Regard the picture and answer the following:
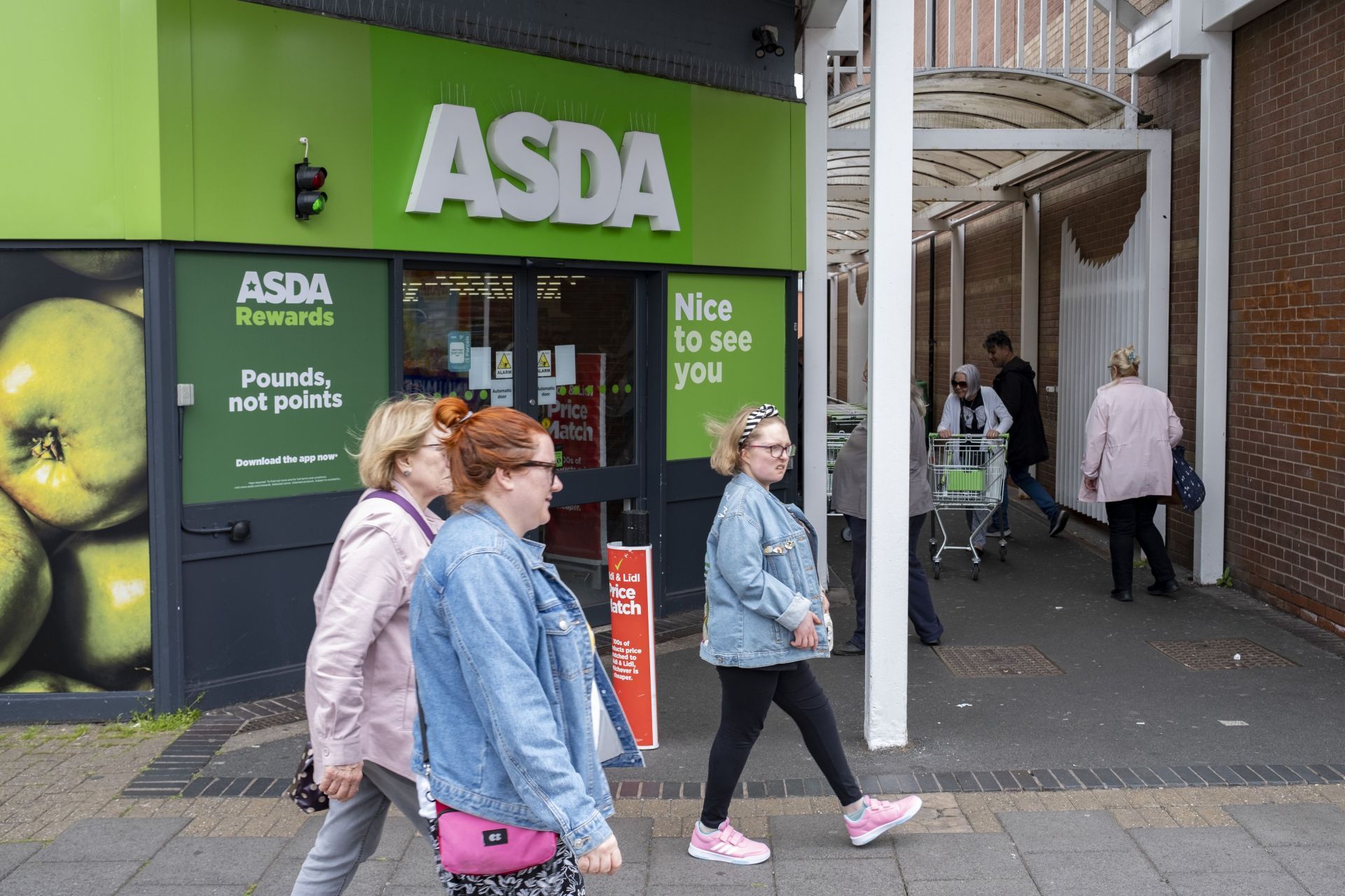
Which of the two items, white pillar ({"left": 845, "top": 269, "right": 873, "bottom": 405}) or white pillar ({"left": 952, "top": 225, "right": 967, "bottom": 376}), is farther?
white pillar ({"left": 845, "top": 269, "right": 873, "bottom": 405})

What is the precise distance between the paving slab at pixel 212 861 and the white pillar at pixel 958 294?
1521cm

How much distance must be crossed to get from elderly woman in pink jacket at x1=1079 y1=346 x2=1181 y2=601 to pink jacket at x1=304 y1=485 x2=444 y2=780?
6.94 metres

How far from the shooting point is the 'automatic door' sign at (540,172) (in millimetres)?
7461

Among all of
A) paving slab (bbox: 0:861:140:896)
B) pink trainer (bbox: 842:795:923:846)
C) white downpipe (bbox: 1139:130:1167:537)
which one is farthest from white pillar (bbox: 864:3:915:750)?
white downpipe (bbox: 1139:130:1167:537)

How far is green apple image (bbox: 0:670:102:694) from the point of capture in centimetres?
673

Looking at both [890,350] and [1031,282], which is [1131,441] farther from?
[1031,282]

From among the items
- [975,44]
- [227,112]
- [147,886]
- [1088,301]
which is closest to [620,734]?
[147,886]

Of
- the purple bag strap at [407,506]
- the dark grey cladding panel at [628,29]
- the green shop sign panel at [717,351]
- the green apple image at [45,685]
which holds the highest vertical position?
the dark grey cladding panel at [628,29]

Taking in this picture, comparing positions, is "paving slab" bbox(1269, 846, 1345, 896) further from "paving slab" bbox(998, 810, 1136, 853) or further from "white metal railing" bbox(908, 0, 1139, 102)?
"white metal railing" bbox(908, 0, 1139, 102)

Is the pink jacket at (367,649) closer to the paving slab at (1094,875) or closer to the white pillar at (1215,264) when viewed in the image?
the paving slab at (1094,875)

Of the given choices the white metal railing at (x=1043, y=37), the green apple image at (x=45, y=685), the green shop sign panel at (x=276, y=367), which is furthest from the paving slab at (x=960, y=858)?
the white metal railing at (x=1043, y=37)

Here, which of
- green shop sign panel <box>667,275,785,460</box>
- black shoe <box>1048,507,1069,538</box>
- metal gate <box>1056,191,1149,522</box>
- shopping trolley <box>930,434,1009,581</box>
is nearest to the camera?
green shop sign panel <box>667,275,785,460</box>

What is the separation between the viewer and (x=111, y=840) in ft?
16.9

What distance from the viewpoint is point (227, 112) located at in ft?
21.8
